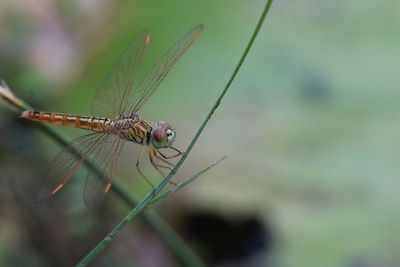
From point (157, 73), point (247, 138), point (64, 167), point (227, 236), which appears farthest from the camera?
point (227, 236)

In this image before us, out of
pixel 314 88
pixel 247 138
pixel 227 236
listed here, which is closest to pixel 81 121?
pixel 247 138

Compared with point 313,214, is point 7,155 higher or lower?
lower

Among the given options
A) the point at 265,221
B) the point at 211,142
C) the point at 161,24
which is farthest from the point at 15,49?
the point at 265,221

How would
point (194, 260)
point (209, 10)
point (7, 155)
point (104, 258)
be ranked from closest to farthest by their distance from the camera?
point (194, 260), point (104, 258), point (7, 155), point (209, 10)

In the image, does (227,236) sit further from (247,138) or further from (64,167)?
(64,167)

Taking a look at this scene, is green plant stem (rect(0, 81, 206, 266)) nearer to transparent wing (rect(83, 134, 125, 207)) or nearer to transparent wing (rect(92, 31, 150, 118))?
transparent wing (rect(83, 134, 125, 207))

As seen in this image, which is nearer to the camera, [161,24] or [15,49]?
[161,24]

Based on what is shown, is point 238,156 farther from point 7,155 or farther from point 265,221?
point 7,155
